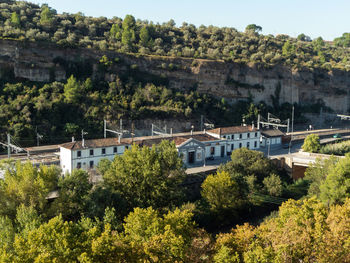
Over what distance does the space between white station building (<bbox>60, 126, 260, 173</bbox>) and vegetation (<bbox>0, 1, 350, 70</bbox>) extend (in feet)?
91.6

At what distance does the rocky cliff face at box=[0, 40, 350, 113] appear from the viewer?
5534cm

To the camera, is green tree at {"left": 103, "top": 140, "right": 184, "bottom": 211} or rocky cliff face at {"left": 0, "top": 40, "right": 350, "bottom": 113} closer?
green tree at {"left": 103, "top": 140, "right": 184, "bottom": 211}

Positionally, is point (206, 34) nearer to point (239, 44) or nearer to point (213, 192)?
point (239, 44)

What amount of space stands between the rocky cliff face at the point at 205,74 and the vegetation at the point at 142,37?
8.05 ft

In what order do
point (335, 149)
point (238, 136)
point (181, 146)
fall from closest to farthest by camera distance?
1. point (181, 146)
2. point (335, 149)
3. point (238, 136)

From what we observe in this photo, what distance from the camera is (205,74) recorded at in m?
69.9

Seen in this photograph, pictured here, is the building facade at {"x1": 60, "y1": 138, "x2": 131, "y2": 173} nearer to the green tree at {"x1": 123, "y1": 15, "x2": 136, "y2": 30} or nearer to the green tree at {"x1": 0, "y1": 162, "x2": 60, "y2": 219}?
the green tree at {"x1": 0, "y1": 162, "x2": 60, "y2": 219}

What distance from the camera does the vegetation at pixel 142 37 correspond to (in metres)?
64.0

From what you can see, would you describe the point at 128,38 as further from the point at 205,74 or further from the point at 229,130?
the point at 229,130

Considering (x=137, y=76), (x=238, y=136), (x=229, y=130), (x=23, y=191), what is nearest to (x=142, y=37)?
(x=137, y=76)

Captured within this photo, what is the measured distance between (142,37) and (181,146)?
134 feet

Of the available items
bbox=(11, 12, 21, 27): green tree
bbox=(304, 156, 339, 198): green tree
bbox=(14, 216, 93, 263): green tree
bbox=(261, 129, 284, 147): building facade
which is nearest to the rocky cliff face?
bbox=(11, 12, 21, 27): green tree

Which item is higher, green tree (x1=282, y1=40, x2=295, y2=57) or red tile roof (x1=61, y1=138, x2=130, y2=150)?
green tree (x1=282, y1=40, x2=295, y2=57)

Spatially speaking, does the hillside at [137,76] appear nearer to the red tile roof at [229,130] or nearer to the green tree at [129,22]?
the green tree at [129,22]
